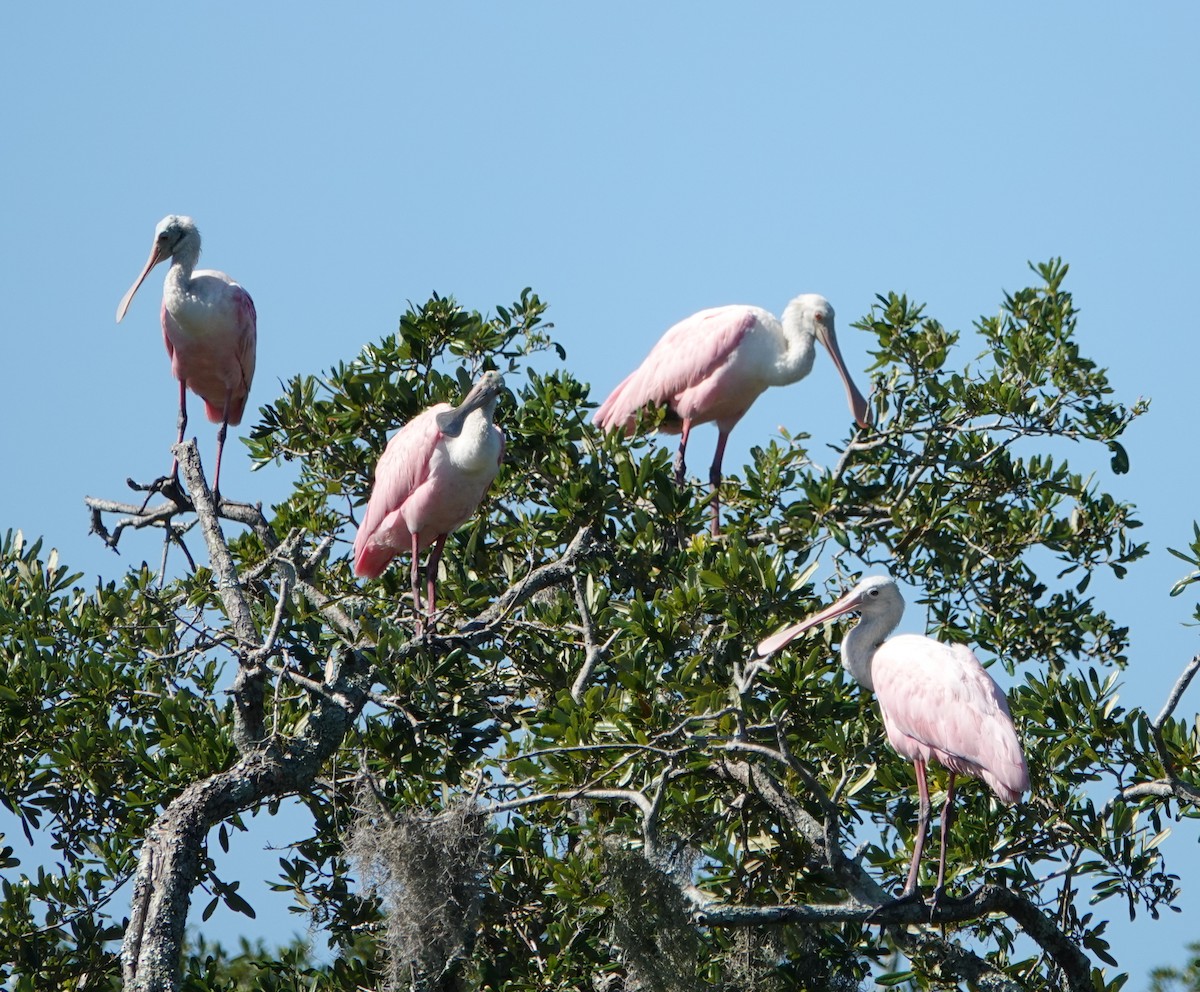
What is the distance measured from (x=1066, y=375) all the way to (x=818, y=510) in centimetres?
151

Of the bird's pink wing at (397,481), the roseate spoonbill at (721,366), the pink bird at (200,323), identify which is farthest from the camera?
the roseate spoonbill at (721,366)

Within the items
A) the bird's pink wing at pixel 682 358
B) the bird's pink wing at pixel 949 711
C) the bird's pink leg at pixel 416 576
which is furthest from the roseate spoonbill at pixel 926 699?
the bird's pink wing at pixel 682 358

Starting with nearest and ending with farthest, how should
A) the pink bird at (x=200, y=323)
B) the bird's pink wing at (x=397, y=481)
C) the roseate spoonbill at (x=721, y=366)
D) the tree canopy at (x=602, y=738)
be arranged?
the tree canopy at (x=602, y=738)
the bird's pink wing at (x=397, y=481)
the pink bird at (x=200, y=323)
the roseate spoonbill at (x=721, y=366)

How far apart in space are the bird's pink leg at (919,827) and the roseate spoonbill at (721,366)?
11.3 ft

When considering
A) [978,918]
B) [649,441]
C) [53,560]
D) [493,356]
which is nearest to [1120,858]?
[978,918]

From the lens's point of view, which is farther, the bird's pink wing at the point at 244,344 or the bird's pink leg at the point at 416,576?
the bird's pink wing at the point at 244,344

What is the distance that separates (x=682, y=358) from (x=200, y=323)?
2854mm

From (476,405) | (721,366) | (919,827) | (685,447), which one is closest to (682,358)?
(721,366)

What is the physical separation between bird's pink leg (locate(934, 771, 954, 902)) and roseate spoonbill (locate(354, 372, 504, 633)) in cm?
257

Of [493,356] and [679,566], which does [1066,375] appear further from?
[493,356]

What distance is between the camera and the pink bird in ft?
31.9

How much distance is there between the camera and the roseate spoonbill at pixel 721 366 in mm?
10469

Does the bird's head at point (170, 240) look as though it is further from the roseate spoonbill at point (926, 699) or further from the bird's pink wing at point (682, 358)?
the roseate spoonbill at point (926, 699)

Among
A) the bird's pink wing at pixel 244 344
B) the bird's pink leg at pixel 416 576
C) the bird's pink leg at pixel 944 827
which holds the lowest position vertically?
the bird's pink leg at pixel 944 827
